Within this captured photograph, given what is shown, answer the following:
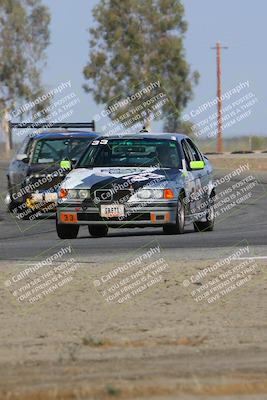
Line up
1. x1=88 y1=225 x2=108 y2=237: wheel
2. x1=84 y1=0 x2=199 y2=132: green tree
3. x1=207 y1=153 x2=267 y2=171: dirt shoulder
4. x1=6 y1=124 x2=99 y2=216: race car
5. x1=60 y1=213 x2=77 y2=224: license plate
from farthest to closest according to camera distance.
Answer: x1=84 y1=0 x2=199 y2=132: green tree < x1=207 y1=153 x2=267 y2=171: dirt shoulder < x1=6 y1=124 x2=99 y2=216: race car < x1=88 y1=225 x2=108 y2=237: wheel < x1=60 y1=213 x2=77 y2=224: license plate

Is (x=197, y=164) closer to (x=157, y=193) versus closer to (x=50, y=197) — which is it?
(x=157, y=193)

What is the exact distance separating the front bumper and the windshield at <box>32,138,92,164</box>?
7241 millimetres

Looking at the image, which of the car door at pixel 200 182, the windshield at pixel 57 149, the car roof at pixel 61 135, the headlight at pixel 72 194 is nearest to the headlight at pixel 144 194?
the headlight at pixel 72 194

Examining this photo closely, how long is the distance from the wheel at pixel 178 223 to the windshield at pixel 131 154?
68 centimetres

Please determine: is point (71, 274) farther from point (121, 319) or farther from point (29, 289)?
point (121, 319)

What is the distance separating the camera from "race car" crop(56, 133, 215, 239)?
709 inches

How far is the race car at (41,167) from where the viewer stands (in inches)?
969

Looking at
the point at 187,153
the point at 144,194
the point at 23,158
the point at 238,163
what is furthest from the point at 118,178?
the point at 238,163

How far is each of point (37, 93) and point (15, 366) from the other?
3555 inches

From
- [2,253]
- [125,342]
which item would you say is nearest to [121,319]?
[125,342]

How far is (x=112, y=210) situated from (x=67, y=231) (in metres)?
1.09

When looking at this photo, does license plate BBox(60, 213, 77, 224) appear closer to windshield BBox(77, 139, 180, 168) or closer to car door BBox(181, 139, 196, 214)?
windshield BBox(77, 139, 180, 168)

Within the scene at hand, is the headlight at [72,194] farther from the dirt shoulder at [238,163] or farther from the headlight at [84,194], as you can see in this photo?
the dirt shoulder at [238,163]

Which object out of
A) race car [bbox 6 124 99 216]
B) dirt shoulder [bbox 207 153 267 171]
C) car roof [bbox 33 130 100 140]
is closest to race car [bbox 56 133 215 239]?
race car [bbox 6 124 99 216]
